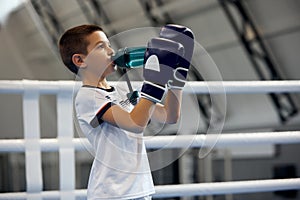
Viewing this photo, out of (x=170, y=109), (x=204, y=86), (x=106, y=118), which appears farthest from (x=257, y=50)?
(x=106, y=118)

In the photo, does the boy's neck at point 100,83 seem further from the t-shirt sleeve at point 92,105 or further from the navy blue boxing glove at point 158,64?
the navy blue boxing glove at point 158,64

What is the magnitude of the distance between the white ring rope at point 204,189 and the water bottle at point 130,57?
0.74 meters

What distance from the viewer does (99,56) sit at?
1.41m

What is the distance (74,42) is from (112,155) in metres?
0.31

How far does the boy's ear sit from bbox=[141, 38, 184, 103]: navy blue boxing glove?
0.24 metres

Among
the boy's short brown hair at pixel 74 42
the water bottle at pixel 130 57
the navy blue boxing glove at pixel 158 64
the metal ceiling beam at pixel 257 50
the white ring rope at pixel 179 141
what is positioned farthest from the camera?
the metal ceiling beam at pixel 257 50

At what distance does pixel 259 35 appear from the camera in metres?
6.64

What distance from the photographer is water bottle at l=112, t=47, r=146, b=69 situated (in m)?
1.33

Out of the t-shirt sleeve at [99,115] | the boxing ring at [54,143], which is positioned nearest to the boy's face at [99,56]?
the t-shirt sleeve at [99,115]

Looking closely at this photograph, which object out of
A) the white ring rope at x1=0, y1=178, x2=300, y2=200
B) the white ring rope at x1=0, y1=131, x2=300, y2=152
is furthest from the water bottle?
the white ring rope at x1=0, y1=178, x2=300, y2=200

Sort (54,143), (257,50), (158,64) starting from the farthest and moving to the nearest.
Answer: (257,50) < (54,143) < (158,64)

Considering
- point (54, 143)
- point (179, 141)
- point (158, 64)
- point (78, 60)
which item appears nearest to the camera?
point (158, 64)

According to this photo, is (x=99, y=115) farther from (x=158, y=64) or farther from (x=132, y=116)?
(x=158, y=64)

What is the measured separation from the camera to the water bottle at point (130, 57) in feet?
4.35
